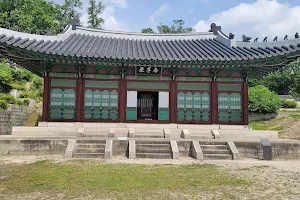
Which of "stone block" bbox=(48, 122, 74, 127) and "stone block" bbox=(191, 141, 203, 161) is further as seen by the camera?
"stone block" bbox=(48, 122, 74, 127)

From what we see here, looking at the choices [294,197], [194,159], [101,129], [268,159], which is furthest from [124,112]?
[294,197]

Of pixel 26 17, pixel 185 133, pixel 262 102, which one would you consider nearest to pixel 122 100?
pixel 185 133

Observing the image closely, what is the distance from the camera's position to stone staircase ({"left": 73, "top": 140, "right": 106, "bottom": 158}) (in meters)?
11.7

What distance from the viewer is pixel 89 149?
1218 centimetres

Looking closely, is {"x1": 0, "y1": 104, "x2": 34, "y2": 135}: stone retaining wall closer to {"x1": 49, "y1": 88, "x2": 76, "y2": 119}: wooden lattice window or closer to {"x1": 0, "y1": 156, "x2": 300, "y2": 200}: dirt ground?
{"x1": 49, "y1": 88, "x2": 76, "y2": 119}: wooden lattice window

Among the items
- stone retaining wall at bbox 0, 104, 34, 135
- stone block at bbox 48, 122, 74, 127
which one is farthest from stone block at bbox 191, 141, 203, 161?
stone retaining wall at bbox 0, 104, 34, 135

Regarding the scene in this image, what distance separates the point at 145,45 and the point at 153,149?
29.5ft

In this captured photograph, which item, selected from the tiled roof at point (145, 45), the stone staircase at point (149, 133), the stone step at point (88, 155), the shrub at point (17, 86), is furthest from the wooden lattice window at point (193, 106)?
the shrub at point (17, 86)

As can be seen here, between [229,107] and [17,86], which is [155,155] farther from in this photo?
[17,86]

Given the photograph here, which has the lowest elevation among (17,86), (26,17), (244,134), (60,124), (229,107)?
(244,134)

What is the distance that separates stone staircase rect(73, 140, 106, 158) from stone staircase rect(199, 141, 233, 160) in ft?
15.1

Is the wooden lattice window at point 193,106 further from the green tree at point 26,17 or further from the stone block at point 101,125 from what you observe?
the green tree at point 26,17

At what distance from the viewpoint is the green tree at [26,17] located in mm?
38438

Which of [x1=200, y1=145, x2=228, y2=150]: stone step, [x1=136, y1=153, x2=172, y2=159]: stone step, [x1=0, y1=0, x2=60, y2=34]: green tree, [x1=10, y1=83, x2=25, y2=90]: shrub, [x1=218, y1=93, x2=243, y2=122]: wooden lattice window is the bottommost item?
[x1=136, y1=153, x2=172, y2=159]: stone step
